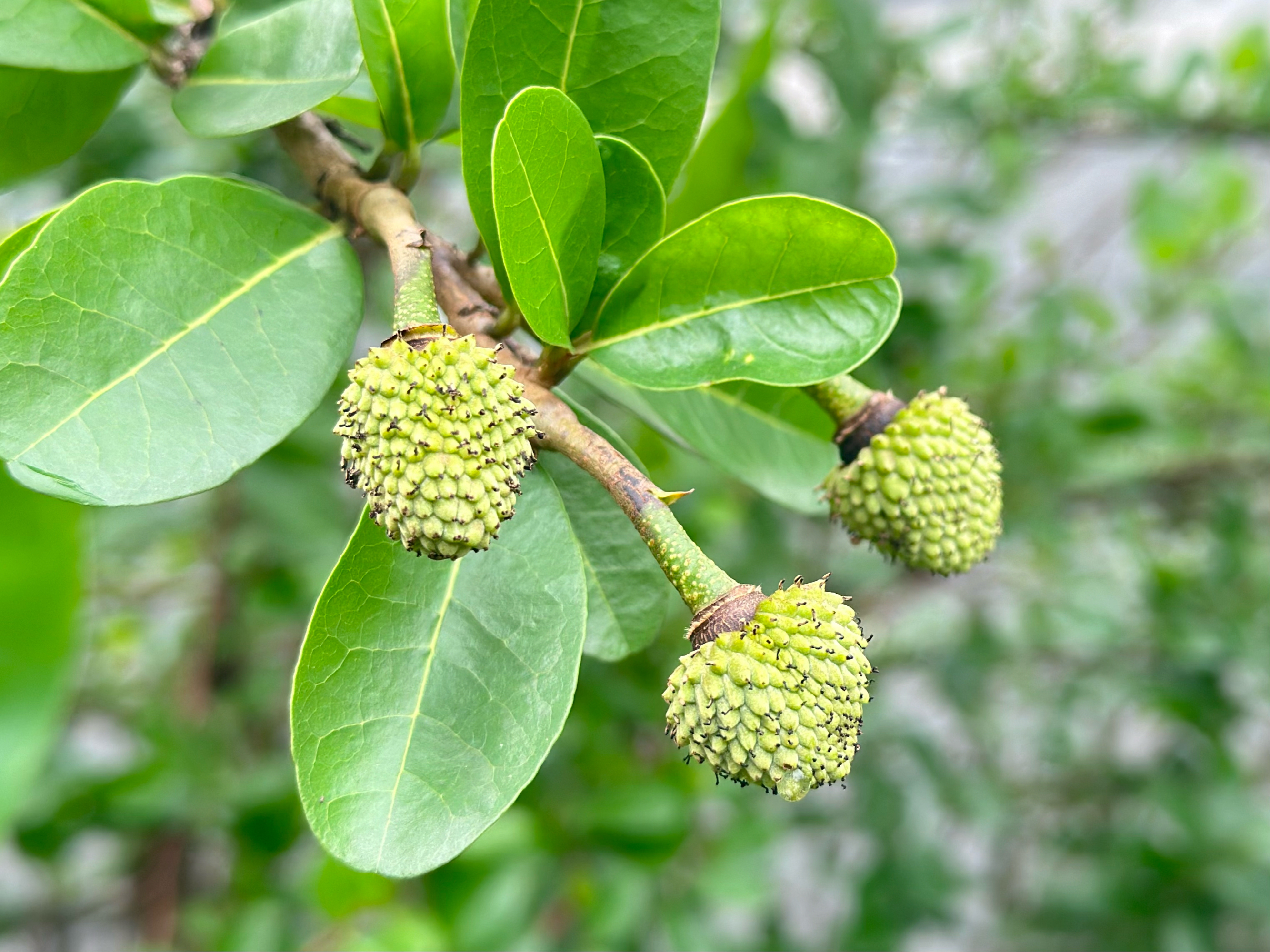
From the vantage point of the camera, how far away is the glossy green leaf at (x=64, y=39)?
0.70 metres

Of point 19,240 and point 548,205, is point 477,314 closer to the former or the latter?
point 548,205

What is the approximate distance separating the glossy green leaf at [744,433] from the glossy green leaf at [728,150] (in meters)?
0.53

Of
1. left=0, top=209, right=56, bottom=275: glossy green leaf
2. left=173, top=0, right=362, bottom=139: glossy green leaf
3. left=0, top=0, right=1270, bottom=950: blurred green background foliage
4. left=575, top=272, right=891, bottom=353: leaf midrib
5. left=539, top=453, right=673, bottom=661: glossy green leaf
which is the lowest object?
left=0, top=0, right=1270, bottom=950: blurred green background foliage

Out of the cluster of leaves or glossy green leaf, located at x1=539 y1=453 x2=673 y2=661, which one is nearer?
the cluster of leaves

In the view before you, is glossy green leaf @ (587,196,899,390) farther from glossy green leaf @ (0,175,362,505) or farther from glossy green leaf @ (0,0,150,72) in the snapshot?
glossy green leaf @ (0,0,150,72)

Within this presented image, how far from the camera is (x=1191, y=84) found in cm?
214

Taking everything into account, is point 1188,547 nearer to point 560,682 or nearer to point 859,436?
point 859,436

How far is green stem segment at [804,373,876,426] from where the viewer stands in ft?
2.76

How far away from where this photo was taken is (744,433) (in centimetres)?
88

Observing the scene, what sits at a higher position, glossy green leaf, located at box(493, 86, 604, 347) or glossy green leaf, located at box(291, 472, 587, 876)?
glossy green leaf, located at box(493, 86, 604, 347)

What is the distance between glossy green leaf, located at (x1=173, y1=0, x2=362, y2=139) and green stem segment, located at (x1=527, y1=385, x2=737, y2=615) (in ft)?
0.88

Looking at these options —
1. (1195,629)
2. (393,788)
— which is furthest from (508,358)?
(1195,629)

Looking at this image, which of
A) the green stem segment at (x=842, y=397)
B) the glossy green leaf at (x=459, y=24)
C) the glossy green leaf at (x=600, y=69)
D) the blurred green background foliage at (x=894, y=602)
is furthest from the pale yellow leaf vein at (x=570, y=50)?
the blurred green background foliage at (x=894, y=602)

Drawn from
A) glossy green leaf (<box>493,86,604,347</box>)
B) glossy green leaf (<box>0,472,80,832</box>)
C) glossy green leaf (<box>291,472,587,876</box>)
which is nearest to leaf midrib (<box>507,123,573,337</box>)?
glossy green leaf (<box>493,86,604,347</box>)
